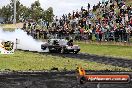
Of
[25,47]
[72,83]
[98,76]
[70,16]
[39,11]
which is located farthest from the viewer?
[39,11]

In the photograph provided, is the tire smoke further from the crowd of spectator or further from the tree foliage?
the tree foliage

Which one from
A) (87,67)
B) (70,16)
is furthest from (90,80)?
(70,16)

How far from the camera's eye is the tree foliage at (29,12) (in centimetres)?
10725

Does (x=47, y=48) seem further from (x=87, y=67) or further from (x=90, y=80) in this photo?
(x=90, y=80)

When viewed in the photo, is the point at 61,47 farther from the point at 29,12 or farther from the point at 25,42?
the point at 29,12

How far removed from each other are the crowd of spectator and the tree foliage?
48.8m

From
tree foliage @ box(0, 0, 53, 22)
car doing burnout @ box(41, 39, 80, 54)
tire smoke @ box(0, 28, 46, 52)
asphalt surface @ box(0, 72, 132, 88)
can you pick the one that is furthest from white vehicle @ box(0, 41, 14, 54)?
tree foliage @ box(0, 0, 53, 22)

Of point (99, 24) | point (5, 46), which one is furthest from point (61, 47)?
point (5, 46)

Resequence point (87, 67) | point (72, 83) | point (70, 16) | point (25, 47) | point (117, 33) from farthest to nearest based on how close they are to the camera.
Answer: point (70, 16), point (25, 47), point (117, 33), point (87, 67), point (72, 83)

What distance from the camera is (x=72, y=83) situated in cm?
1692

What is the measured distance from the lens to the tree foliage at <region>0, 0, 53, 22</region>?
107250 mm

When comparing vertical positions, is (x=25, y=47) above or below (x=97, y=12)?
below

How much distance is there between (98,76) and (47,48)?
1304 inches

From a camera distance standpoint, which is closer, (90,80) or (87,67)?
(90,80)
